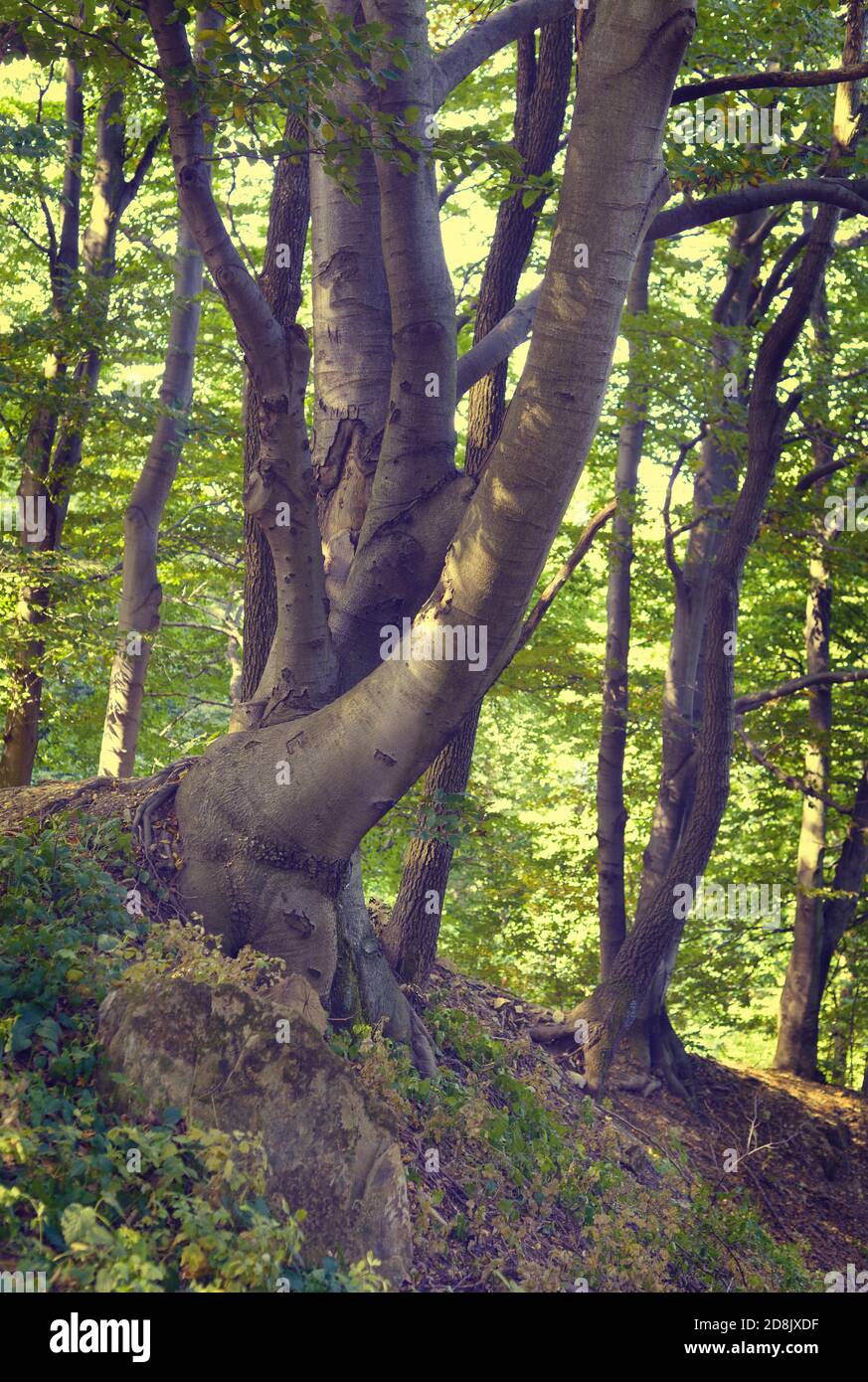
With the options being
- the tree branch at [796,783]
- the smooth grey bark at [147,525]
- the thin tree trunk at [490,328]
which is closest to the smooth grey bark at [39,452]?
the smooth grey bark at [147,525]

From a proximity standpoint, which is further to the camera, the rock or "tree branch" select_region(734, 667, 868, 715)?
"tree branch" select_region(734, 667, 868, 715)

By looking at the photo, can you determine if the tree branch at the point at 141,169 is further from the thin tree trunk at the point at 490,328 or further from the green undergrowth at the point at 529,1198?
the green undergrowth at the point at 529,1198

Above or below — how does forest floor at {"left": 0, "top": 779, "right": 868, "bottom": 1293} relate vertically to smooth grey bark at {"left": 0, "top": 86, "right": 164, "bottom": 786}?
below

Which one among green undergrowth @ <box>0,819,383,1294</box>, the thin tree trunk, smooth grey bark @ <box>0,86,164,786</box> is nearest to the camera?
green undergrowth @ <box>0,819,383,1294</box>

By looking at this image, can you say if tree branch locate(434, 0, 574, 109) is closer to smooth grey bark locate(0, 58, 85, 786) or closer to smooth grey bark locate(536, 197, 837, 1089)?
smooth grey bark locate(536, 197, 837, 1089)

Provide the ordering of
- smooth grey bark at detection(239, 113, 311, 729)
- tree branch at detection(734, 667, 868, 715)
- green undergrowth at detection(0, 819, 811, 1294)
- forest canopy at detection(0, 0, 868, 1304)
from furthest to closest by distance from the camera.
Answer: tree branch at detection(734, 667, 868, 715) → smooth grey bark at detection(239, 113, 311, 729) → forest canopy at detection(0, 0, 868, 1304) → green undergrowth at detection(0, 819, 811, 1294)

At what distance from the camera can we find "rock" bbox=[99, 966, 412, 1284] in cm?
448

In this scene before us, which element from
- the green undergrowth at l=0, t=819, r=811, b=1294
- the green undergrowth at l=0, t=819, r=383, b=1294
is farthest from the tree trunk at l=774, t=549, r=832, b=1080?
the green undergrowth at l=0, t=819, r=383, b=1294

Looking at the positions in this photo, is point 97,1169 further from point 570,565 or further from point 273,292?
point 570,565

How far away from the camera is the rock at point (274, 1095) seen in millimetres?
4477

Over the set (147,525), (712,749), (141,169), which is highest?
(141,169)

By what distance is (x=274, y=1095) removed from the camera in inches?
183

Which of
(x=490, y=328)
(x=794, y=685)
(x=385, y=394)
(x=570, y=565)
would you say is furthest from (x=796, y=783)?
(x=385, y=394)

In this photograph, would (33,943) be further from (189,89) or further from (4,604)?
(4,604)
